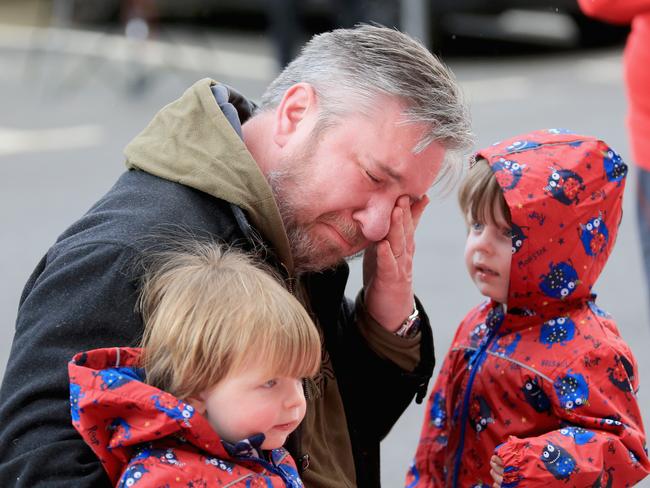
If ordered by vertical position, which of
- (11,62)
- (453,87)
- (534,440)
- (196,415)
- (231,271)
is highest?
(453,87)

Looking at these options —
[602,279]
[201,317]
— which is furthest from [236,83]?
[201,317]

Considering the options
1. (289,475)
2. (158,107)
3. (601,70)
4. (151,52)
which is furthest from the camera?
(151,52)

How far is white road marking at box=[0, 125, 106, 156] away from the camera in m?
8.10

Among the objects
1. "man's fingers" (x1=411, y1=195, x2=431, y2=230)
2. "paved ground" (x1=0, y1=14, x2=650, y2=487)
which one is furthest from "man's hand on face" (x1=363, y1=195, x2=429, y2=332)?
"paved ground" (x1=0, y1=14, x2=650, y2=487)

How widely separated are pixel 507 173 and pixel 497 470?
0.61 meters

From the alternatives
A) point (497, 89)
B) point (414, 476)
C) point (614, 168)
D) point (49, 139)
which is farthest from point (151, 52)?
point (614, 168)

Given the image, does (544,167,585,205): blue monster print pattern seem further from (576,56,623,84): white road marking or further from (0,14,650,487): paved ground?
(576,56,623,84): white road marking

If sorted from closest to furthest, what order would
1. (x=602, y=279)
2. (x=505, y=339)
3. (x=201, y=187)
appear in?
1. (x=201, y=187)
2. (x=505, y=339)
3. (x=602, y=279)

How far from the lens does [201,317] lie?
6.23ft

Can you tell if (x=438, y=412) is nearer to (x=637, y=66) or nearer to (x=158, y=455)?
(x=158, y=455)

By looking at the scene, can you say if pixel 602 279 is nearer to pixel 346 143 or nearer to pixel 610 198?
pixel 610 198

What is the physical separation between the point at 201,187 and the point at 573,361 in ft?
2.68

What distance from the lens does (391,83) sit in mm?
2354

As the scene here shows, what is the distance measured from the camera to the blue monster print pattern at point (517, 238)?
2.51m
